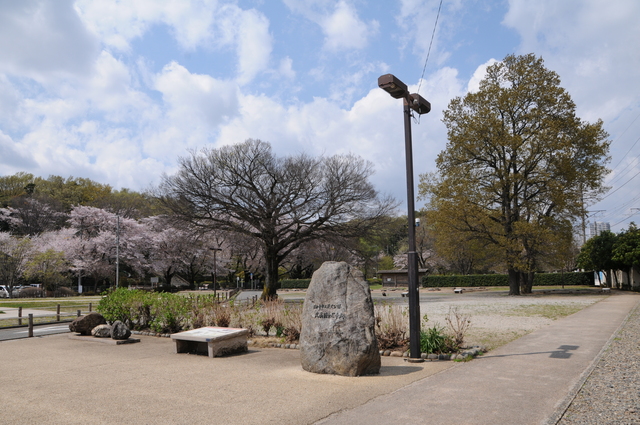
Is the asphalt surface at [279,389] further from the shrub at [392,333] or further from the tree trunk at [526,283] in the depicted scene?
the tree trunk at [526,283]

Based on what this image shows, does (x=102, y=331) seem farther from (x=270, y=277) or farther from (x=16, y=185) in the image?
(x=16, y=185)

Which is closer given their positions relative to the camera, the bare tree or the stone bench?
the stone bench

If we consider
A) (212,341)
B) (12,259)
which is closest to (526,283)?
(212,341)

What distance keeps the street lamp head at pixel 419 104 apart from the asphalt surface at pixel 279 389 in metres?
4.95

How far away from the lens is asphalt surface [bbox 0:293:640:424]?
17.0 ft

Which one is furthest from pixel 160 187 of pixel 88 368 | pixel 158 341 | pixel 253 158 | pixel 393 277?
pixel 393 277

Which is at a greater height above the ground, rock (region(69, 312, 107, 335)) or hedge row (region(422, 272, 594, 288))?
rock (region(69, 312, 107, 335))

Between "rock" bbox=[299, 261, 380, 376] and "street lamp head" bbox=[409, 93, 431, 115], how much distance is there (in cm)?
355

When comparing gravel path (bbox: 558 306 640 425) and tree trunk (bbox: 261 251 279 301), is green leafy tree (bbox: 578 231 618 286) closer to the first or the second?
tree trunk (bbox: 261 251 279 301)

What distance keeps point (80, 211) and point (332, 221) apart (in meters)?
36.2

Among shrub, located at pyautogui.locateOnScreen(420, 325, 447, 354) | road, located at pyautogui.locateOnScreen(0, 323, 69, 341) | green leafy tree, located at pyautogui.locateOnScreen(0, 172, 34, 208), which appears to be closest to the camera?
shrub, located at pyautogui.locateOnScreen(420, 325, 447, 354)

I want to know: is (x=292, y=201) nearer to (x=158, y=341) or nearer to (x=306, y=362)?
(x=158, y=341)

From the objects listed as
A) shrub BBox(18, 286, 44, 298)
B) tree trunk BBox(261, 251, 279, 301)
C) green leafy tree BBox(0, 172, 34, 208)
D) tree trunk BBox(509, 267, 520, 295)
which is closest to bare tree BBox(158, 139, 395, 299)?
tree trunk BBox(261, 251, 279, 301)

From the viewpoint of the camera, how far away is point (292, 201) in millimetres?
29109
